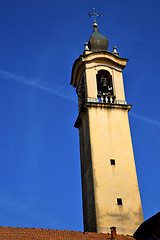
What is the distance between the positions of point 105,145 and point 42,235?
8906 mm

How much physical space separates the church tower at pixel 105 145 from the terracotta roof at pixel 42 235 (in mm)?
3545

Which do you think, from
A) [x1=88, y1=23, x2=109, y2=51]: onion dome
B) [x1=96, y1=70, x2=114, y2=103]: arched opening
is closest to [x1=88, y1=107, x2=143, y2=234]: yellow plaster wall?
[x1=96, y1=70, x2=114, y2=103]: arched opening

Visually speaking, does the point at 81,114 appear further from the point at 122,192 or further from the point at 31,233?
the point at 31,233

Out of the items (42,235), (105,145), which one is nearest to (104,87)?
(105,145)

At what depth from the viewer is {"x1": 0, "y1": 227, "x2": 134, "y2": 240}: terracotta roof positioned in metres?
18.8

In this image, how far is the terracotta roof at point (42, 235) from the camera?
61.6ft

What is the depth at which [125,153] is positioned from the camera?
1053 inches

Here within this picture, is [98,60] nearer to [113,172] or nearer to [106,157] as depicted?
[106,157]

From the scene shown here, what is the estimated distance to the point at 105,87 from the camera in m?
30.5

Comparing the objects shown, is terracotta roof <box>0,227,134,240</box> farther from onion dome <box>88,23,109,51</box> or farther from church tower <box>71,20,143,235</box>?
onion dome <box>88,23,109,51</box>

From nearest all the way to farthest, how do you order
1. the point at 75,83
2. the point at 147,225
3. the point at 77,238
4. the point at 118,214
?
the point at 147,225 < the point at 77,238 < the point at 118,214 < the point at 75,83

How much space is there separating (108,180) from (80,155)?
4028 mm

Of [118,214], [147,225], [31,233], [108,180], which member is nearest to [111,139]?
[108,180]

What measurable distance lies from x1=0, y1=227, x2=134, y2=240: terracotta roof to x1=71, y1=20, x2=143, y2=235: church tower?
3545 mm
